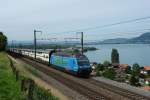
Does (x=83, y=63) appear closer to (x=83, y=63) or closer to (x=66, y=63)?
(x=83, y=63)

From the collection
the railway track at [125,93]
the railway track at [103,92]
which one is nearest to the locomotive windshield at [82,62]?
the railway track at [103,92]

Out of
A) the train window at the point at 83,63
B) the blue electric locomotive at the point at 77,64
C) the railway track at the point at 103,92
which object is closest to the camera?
the railway track at the point at 103,92

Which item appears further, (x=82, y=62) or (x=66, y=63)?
(x=66, y=63)

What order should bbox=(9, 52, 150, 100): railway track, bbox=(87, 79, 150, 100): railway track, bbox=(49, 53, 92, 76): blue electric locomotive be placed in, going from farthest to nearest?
bbox=(49, 53, 92, 76): blue electric locomotive
bbox=(9, 52, 150, 100): railway track
bbox=(87, 79, 150, 100): railway track

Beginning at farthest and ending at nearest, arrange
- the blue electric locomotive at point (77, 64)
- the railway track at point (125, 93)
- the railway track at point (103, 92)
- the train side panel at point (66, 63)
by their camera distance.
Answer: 1. the train side panel at point (66, 63)
2. the blue electric locomotive at point (77, 64)
3. the railway track at point (103, 92)
4. the railway track at point (125, 93)

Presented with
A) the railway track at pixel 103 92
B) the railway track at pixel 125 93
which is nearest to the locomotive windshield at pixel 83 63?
the railway track at pixel 103 92

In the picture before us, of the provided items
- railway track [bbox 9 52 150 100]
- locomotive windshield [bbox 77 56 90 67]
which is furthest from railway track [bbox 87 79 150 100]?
locomotive windshield [bbox 77 56 90 67]

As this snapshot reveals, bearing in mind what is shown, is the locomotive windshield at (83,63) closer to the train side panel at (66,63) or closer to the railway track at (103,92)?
the train side panel at (66,63)

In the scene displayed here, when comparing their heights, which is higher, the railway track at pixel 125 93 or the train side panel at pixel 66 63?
the train side panel at pixel 66 63

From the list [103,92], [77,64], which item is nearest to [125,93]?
[103,92]

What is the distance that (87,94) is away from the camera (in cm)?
2525

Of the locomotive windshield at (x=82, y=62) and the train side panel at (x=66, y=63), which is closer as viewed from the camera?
the locomotive windshield at (x=82, y=62)

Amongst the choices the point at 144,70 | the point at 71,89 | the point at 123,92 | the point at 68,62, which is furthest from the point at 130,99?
the point at 144,70

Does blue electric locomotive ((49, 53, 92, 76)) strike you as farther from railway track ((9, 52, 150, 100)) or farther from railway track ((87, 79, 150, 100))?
railway track ((87, 79, 150, 100))
